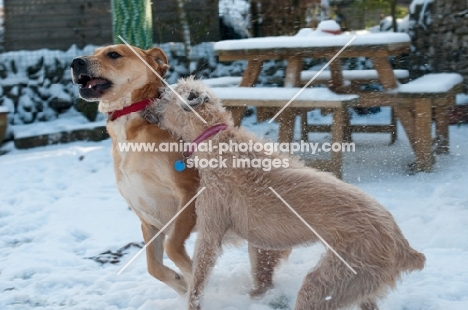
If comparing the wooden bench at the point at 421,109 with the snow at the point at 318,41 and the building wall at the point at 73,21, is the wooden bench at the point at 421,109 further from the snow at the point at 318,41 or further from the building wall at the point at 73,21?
the building wall at the point at 73,21

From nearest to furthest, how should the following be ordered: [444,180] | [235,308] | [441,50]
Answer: [235,308] → [444,180] → [441,50]

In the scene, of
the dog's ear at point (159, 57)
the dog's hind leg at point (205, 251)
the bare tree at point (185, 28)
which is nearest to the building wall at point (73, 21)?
the bare tree at point (185, 28)

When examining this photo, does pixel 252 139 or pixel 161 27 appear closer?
pixel 252 139

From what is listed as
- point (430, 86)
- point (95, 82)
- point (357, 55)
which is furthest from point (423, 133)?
point (95, 82)

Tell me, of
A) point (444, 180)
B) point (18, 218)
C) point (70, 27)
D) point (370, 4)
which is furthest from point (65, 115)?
point (444, 180)

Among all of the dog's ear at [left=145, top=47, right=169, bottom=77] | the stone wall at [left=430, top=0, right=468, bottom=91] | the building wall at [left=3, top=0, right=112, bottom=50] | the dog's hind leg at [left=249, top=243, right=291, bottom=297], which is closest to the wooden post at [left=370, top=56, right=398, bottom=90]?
the stone wall at [left=430, top=0, right=468, bottom=91]

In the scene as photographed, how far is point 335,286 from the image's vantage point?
249 centimetres

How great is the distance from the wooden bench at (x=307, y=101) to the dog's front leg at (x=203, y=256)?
2.73 metres

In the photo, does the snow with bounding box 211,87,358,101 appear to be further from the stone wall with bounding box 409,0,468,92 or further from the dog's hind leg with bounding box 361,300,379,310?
the stone wall with bounding box 409,0,468,92

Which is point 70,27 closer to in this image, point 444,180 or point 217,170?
point 444,180

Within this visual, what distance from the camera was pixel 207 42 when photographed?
31.3 ft

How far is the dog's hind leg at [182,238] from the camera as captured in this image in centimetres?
325

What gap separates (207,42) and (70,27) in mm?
2228

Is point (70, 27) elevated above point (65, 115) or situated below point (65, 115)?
above
